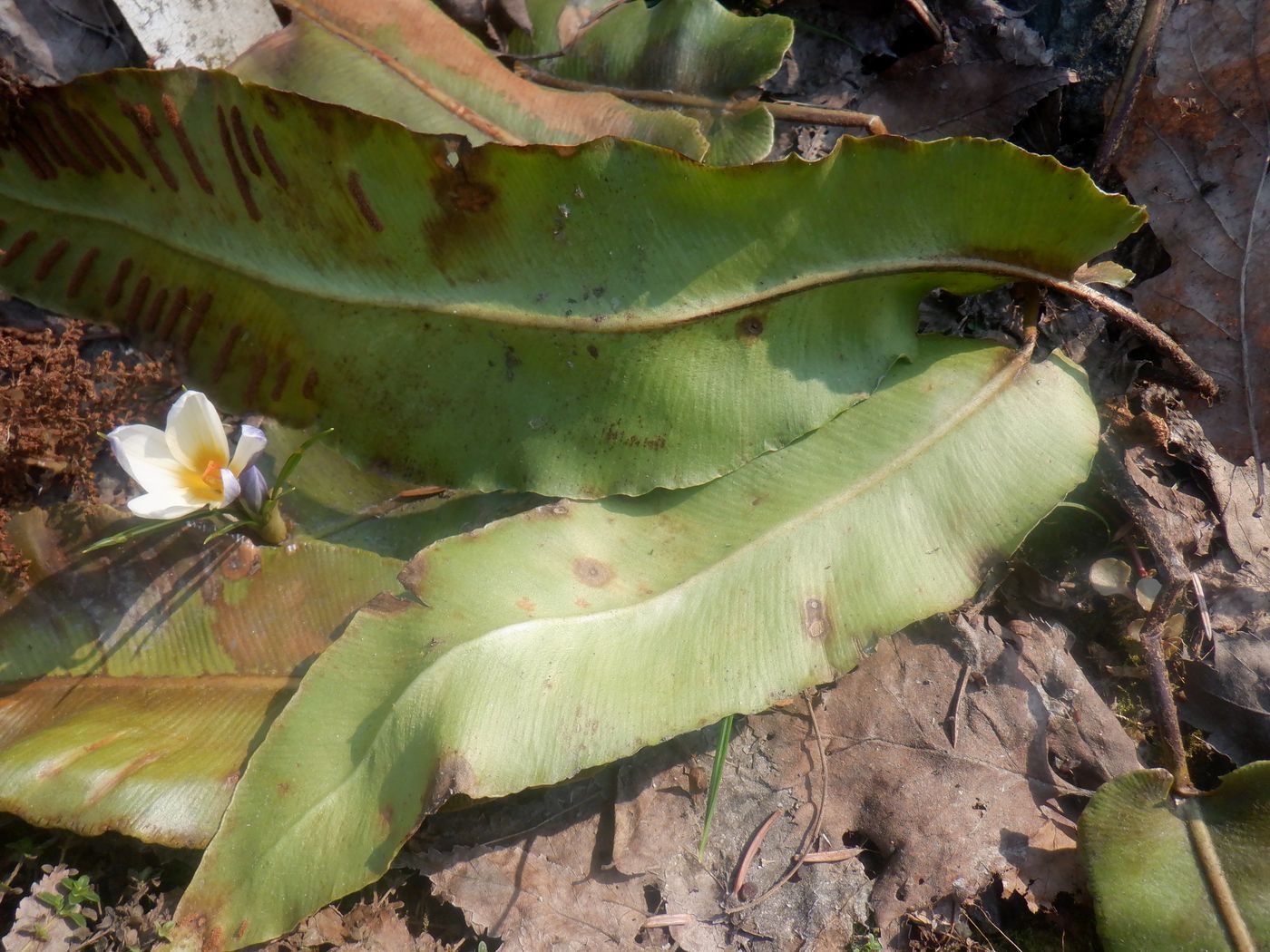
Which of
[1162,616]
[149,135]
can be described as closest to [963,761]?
[1162,616]

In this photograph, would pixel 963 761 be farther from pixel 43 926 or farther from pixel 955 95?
pixel 43 926

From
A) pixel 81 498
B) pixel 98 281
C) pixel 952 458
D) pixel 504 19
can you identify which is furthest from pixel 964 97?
pixel 81 498

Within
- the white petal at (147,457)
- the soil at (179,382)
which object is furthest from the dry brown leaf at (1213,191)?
the white petal at (147,457)

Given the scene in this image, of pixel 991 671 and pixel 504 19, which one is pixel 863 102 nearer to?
pixel 504 19

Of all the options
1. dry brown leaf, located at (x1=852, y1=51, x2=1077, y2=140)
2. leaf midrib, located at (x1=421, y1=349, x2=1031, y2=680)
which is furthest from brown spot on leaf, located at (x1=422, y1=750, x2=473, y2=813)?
dry brown leaf, located at (x1=852, y1=51, x2=1077, y2=140)

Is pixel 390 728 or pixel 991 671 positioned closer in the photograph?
pixel 390 728

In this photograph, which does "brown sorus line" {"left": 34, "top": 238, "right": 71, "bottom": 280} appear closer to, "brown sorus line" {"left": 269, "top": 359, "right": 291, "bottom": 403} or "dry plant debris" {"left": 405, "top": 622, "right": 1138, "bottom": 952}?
"brown sorus line" {"left": 269, "top": 359, "right": 291, "bottom": 403}

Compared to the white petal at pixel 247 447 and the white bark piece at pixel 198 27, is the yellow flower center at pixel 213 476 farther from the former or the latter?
the white bark piece at pixel 198 27
